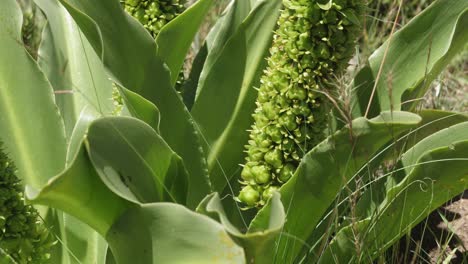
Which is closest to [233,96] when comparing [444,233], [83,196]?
[83,196]

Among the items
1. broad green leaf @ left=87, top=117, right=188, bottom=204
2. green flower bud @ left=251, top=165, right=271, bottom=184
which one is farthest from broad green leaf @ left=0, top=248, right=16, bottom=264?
green flower bud @ left=251, top=165, right=271, bottom=184

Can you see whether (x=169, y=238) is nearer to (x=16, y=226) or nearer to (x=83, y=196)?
(x=83, y=196)

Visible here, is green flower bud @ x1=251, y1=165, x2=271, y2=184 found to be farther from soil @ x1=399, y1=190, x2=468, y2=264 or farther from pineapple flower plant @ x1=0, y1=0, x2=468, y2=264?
soil @ x1=399, y1=190, x2=468, y2=264

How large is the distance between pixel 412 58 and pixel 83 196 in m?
1.17

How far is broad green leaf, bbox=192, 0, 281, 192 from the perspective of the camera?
256 cm

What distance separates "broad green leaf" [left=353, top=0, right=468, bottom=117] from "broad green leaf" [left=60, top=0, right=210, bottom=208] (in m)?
0.53

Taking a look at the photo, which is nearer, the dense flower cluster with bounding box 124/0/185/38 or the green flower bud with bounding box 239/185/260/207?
the green flower bud with bounding box 239/185/260/207

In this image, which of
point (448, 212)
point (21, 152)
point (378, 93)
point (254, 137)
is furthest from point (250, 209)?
point (448, 212)

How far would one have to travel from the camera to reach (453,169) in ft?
7.33

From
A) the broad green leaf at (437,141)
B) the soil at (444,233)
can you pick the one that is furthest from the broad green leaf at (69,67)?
the soil at (444,233)

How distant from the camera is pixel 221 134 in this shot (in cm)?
259

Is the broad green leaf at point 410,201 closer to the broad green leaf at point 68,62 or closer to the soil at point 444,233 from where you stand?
the soil at point 444,233

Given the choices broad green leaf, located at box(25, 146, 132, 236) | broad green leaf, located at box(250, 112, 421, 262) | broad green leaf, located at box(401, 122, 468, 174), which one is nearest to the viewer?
broad green leaf, located at box(25, 146, 132, 236)

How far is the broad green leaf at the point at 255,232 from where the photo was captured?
1559mm
